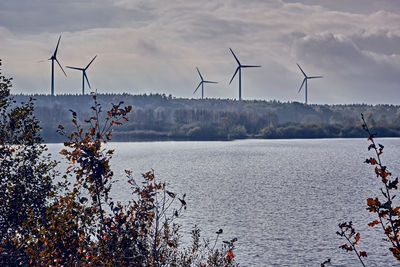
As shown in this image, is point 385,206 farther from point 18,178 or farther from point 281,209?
point 281,209

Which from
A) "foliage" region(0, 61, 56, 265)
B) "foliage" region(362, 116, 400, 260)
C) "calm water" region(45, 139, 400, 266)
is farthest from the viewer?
"calm water" region(45, 139, 400, 266)

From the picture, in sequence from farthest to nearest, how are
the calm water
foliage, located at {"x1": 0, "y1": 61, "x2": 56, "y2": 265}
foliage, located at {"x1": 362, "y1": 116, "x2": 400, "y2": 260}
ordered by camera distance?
the calm water, foliage, located at {"x1": 0, "y1": 61, "x2": 56, "y2": 265}, foliage, located at {"x1": 362, "y1": 116, "x2": 400, "y2": 260}

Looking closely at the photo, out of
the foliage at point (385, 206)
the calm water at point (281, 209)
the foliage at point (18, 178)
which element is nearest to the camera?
the foliage at point (385, 206)

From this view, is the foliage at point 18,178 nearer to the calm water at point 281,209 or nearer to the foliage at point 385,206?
the foliage at point 385,206

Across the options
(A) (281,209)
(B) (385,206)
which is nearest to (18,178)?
(B) (385,206)

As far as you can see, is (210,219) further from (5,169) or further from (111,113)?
(111,113)

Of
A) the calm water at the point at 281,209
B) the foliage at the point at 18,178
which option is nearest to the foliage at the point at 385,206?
the foliage at the point at 18,178

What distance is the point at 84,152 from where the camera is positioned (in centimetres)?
996

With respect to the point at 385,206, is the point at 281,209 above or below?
below

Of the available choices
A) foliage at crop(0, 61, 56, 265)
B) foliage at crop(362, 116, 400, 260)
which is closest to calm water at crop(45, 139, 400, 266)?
foliage at crop(0, 61, 56, 265)

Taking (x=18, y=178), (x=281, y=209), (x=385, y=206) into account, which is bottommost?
(x=281, y=209)

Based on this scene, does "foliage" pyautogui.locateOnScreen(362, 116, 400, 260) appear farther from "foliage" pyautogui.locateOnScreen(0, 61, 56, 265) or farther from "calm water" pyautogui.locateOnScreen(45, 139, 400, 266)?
"calm water" pyautogui.locateOnScreen(45, 139, 400, 266)

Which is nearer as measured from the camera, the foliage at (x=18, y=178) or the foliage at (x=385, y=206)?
the foliage at (x=385, y=206)

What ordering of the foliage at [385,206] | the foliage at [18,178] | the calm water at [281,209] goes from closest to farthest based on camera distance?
the foliage at [385,206] → the foliage at [18,178] → the calm water at [281,209]
